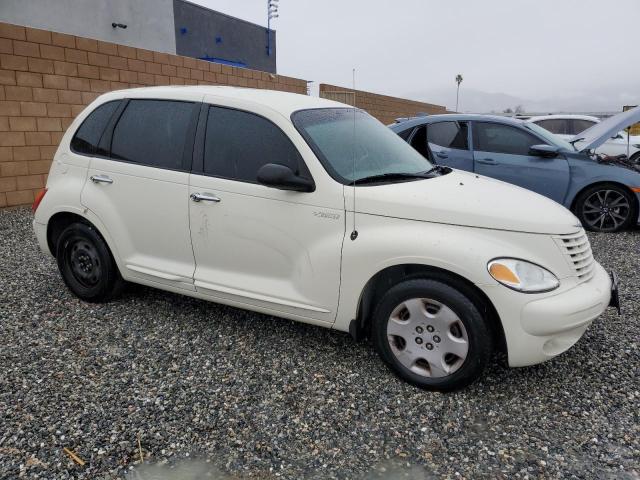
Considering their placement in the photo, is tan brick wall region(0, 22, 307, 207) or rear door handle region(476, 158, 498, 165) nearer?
rear door handle region(476, 158, 498, 165)

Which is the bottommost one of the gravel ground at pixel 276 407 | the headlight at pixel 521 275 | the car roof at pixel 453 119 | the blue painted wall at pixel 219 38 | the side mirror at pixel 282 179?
the gravel ground at pixel 276 407

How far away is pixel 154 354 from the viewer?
3424 millimetres

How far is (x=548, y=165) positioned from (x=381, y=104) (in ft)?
41.7

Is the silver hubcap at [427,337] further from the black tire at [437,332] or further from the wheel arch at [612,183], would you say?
the wheel arch at [612,183]

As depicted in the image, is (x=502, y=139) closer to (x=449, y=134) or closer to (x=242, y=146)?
(x=449, y=134)

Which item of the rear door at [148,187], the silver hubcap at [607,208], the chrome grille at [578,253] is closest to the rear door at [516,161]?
the silver hubcap at [607,208]

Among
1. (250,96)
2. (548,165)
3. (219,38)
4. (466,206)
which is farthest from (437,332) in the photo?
(219,38)

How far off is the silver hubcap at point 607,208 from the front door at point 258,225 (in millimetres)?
5298

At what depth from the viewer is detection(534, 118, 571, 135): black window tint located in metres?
12.4

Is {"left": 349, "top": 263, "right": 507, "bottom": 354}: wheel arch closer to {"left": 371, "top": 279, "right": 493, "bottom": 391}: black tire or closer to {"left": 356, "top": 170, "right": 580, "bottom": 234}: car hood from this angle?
{"left": 371, "top": 279, "right": 493, "bottom": 391}: black tire

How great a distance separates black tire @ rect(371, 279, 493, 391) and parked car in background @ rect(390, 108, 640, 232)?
4.13 m

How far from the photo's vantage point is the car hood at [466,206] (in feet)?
9.30

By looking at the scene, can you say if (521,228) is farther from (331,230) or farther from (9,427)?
(9,427)

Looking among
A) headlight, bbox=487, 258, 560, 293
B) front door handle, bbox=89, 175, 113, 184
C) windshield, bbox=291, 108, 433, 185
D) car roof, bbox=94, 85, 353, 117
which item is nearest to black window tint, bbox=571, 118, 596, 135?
windshield, bbox=291, 108, 433, 185
